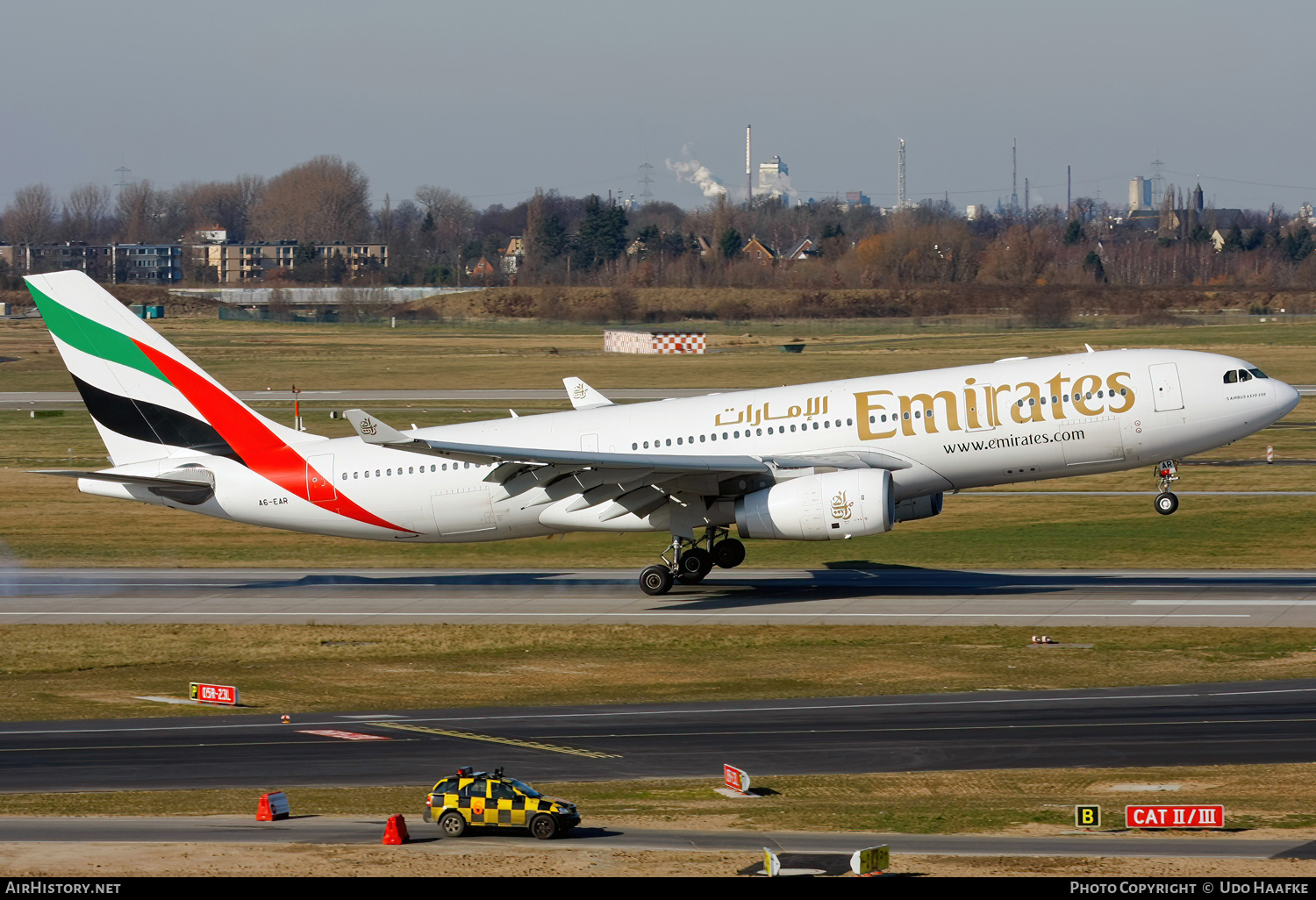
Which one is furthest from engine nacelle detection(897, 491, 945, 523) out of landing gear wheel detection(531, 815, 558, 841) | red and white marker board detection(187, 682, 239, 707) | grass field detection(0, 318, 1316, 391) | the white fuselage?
grass field detection(0, 318, 1316, 391)

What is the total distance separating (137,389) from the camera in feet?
152

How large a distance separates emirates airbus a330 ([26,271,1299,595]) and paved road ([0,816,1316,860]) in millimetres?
17150

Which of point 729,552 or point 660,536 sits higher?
point 729,552

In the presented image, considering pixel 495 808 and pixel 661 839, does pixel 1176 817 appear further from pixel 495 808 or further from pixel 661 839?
pixel 495 808

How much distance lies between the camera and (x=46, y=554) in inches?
2239

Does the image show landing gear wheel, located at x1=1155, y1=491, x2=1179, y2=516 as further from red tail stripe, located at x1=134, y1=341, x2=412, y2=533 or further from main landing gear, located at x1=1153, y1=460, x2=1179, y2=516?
red tail stripe, located at x1=134, y1=341, x2=412, y2=533

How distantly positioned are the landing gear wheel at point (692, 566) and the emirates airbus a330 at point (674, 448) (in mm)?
49

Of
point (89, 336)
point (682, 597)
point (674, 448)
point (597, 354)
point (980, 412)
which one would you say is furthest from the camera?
point (597, 354)

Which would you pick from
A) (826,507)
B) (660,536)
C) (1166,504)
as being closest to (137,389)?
(660,536)

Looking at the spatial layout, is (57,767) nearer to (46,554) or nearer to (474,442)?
(474,442)

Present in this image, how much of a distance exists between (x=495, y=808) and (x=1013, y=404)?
81.6 feet

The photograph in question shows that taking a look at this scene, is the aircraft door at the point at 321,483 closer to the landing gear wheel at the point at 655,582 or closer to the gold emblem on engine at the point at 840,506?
the landing gear wheel at the point at 655,582

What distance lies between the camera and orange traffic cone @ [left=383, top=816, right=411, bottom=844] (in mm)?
21797
